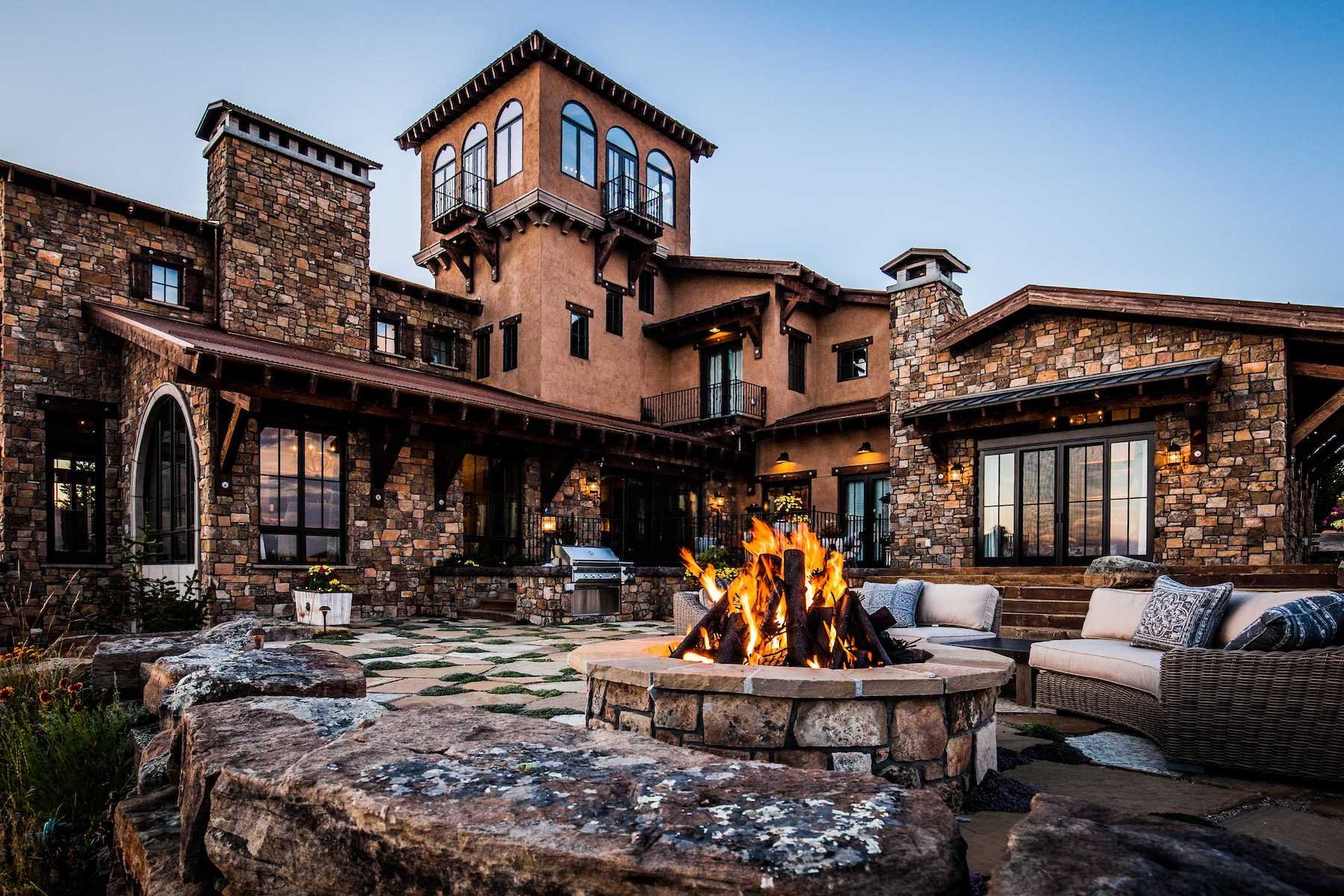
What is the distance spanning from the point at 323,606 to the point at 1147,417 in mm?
10823

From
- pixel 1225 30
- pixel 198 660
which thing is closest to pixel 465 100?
pixel 198 660

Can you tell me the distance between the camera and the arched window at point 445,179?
17.8 metres

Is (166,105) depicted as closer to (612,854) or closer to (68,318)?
(68,318)

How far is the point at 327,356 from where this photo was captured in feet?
39.8

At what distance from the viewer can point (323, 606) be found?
9.36 meters

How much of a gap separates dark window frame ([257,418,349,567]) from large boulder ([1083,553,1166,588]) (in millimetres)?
9753

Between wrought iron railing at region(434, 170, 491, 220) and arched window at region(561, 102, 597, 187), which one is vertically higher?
arched window at region(561, 102, 597, 187)

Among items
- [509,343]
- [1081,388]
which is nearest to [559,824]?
[1081,388]

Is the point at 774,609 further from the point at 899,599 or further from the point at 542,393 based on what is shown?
the point at 542,393

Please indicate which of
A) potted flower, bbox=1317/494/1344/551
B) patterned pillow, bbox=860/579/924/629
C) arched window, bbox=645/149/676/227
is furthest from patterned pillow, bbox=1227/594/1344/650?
arched window, bbox=645/149/676/227

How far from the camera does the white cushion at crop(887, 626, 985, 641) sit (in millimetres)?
5402

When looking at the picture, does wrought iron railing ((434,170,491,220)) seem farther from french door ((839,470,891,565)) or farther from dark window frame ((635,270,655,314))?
french door ((839,470,891,565))

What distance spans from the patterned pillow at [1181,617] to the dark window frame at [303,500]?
1006 centimetres

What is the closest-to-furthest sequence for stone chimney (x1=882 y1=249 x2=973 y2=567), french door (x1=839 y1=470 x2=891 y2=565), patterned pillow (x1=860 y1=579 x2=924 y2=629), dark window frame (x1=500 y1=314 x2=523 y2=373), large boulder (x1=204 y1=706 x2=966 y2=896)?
large boulder (x1=204 y1=706 x2=966 y2=896) < patterned pillow (x1=860 y1=579 x2=924 y2=629) < stone chimney (x1=882 y1=249 x2=973 y2=567) < french door (x1=839 y1=470 x2=891 y2=565) < dark window frame (x1=500 y1=314 x2=523 y2=373)
